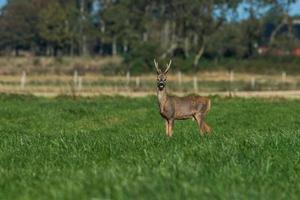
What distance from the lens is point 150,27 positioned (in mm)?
99250

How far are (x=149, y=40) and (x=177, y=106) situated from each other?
254 ft

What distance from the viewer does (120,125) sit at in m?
23.5

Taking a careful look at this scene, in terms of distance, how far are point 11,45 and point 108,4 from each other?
69.8 ft

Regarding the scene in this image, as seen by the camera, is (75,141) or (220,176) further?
(75,141)

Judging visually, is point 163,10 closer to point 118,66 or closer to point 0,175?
point 118,66

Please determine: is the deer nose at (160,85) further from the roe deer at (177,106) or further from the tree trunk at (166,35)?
the tree trunk at (166,35)

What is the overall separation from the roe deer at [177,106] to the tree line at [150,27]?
57.9 m

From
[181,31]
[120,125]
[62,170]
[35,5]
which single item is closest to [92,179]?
[62,170]

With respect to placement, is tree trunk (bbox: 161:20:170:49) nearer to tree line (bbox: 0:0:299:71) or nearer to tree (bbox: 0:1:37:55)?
tree line (bbox: 0:0:299:71)

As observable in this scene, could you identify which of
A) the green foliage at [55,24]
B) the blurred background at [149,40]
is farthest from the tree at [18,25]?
the green foliage at [55,24]

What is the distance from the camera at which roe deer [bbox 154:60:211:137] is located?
18.4 metres

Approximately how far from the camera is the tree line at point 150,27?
86.6 m

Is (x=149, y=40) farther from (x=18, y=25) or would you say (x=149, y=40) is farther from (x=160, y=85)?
→ (x=160, y=85)

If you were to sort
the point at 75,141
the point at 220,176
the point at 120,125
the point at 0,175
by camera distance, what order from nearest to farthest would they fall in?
the point at 220,176 → the point at 0,175 → the point at 75,141 → the point at 120,125
